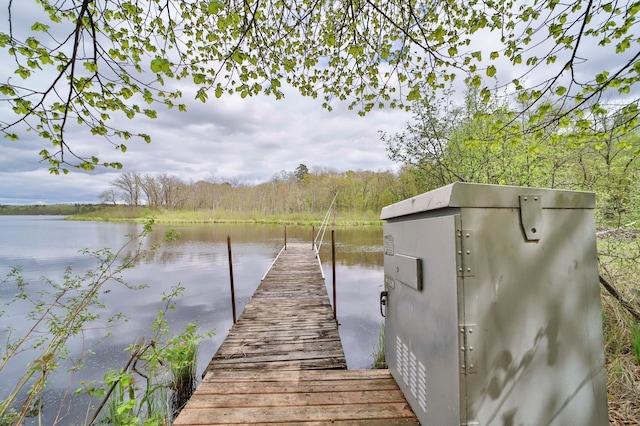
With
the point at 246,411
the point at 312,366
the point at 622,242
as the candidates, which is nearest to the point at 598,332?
the point at 246,411

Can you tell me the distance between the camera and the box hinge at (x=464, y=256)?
3.66ft

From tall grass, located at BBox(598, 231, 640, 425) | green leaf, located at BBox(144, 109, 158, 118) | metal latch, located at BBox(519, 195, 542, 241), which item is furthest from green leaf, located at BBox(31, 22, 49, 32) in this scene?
tall grass, located at BBox(598, 231, 640, 425)

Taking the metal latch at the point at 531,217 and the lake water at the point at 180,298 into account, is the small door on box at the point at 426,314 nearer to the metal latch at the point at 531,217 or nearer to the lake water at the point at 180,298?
the metal latch at the point at 531,217

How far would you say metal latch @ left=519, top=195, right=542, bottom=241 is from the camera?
1.17 meters

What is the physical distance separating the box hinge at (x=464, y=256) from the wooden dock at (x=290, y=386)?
42.4 inches

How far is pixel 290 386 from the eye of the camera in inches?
80.6

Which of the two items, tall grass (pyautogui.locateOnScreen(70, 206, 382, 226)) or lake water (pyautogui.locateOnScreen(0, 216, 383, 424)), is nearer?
lake water (pyautogui.locateOnScreen(0, 216, 383, 424))

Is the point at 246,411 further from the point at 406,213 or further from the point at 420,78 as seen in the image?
the point at 420,78

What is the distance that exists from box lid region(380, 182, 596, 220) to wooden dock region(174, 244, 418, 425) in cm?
134

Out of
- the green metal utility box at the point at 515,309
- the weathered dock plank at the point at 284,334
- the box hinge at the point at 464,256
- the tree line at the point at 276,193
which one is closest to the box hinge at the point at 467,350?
the green metal utility box at the point at 515,309

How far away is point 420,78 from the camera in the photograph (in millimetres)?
3211

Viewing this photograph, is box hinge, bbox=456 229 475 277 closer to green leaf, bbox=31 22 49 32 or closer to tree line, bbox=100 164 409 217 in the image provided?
green leaf, bbox=31 22 49 32

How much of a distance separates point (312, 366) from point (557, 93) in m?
3.54

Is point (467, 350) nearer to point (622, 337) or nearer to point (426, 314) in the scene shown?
point (426, 314)
